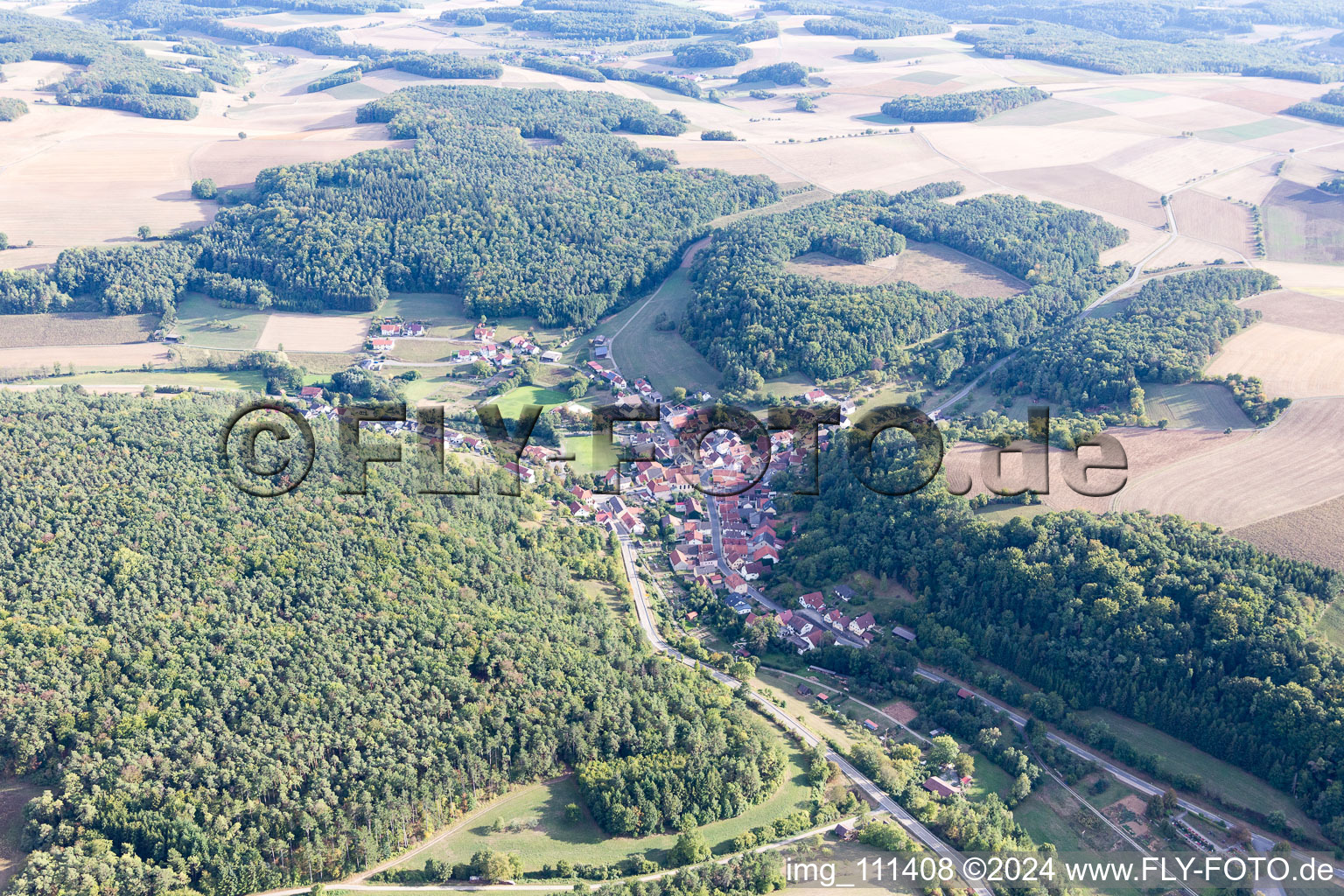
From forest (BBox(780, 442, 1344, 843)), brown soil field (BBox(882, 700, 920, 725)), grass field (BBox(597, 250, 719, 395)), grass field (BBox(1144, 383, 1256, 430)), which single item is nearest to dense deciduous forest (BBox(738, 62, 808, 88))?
grass field (BBox(597, 250, 719, 395))

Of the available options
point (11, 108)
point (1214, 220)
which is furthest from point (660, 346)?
point (11, 108)

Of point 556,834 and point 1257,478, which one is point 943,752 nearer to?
point 556,834

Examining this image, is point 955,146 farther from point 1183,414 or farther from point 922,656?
point 922,656

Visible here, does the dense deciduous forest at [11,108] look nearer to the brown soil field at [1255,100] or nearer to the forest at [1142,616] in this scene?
the forest at [1142,616]

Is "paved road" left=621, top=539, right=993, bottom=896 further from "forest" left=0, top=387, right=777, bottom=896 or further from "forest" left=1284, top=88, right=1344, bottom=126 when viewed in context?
"forest" left=1284, top=88, right=1344, bottom=126

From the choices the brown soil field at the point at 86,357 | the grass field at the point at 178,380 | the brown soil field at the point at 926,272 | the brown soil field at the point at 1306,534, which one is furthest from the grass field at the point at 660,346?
the brown soil field at the point at 1306,534

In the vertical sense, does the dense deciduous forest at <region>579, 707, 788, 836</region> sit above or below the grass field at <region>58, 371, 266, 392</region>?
below

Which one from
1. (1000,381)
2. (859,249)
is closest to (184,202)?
(859,249)
